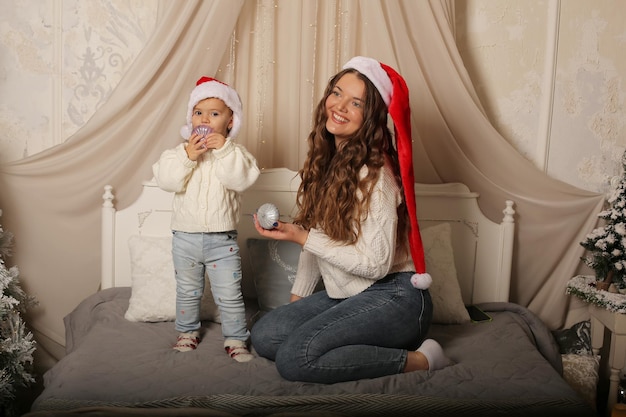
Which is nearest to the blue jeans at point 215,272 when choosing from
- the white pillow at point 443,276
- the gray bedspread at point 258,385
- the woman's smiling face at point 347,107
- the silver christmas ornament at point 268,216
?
the gray bedspread at point 258,385

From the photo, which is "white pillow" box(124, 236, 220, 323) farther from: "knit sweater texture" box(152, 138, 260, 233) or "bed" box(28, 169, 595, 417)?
"knit sweater texture" box(152, 138, 260, 233)

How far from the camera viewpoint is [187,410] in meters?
1.46

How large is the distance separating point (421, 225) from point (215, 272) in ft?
3.42

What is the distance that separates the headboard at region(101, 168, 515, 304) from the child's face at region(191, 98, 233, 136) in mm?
501

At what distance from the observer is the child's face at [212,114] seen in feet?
6.92

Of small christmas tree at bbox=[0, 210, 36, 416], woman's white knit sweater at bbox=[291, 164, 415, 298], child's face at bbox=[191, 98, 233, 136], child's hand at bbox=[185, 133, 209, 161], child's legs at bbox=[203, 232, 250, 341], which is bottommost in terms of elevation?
small christmas tree at bbox=[0, 210, 36, 416]

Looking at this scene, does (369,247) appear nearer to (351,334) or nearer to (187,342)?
(351,334)

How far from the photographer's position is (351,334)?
6.28 feet

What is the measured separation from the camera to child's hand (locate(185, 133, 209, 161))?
2.05 meters

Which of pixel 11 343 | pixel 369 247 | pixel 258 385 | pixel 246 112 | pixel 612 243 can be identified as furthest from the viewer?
pixel 246 112

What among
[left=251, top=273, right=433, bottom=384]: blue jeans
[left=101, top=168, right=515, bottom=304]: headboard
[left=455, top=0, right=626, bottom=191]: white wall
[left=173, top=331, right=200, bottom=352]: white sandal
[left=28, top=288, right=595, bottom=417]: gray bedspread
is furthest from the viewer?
[left=455, top=0, right=626, bottom=191]: white wall

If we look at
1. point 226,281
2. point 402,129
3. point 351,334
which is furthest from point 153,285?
point 402,129

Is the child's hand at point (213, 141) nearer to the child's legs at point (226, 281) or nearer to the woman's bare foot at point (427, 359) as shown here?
the child's legs at point (226, 281)

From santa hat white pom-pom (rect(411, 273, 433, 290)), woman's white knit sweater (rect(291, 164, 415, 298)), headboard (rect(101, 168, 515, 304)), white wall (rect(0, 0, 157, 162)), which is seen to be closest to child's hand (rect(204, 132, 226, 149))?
woman's white knit sweater (rect(291, 164, 415, 298))
